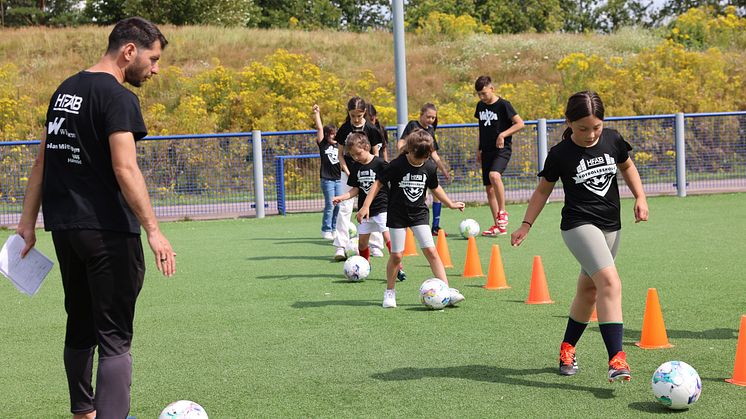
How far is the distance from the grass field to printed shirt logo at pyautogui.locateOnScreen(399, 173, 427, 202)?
1.02 meters

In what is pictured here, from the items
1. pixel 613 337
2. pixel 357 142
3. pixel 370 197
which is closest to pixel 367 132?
pixel 357 142

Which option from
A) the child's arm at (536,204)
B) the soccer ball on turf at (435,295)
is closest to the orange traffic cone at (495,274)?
the soccer ball on turf at (435,295)

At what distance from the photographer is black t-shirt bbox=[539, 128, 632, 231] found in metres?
5.84

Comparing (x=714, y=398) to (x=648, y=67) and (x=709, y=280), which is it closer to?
(x=709, y=280)

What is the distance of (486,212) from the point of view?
1881cm

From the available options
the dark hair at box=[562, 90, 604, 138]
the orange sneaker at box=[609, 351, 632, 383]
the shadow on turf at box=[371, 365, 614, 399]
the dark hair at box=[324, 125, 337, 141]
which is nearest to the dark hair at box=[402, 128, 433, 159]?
the dark hair at box=[562, 90, 604, 138]

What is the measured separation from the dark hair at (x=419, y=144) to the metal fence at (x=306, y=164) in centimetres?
1175

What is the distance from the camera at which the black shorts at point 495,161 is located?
44.9ft

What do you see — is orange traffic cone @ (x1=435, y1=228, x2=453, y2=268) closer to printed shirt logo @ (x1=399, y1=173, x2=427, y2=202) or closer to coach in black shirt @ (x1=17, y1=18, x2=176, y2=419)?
printed shirt logo @ (x1=399, y1=173, x2=427, y2=202)

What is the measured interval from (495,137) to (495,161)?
36 centimetres

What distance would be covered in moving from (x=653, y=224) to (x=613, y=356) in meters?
9.76

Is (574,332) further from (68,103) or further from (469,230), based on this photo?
(469,230)

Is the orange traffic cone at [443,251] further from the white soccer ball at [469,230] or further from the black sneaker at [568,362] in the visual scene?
Result: the black sneaker at [568,362]

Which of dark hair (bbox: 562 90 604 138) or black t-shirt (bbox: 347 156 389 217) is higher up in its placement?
dark hair (bbox: 562 90 604 138)
